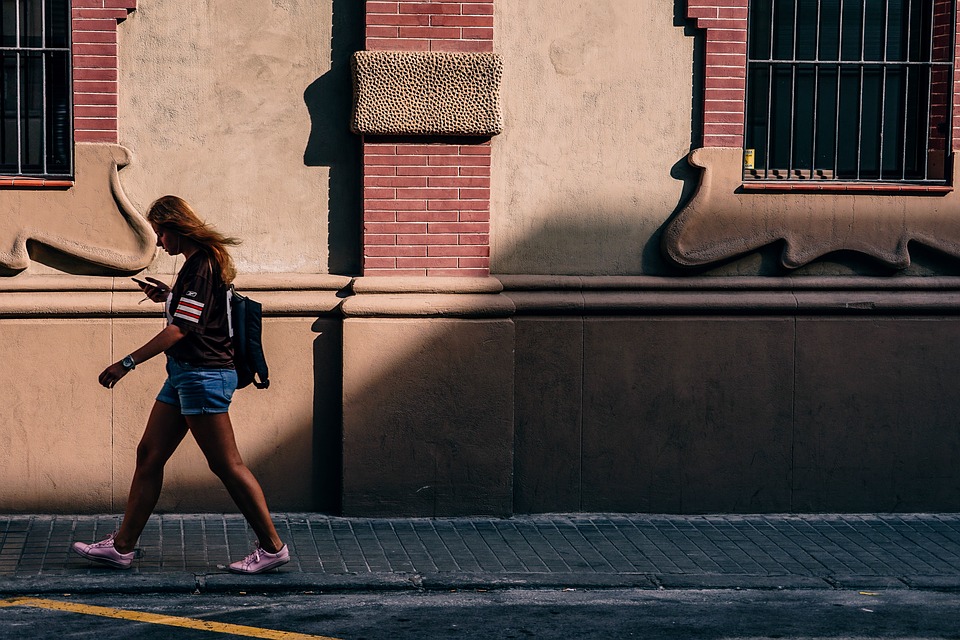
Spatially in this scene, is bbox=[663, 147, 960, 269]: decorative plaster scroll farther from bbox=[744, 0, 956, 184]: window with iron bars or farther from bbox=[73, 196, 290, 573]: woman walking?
bbox=[73, 196, 290, 573]: woman walking

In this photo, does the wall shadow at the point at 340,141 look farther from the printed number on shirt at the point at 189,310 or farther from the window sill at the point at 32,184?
the printed number on shirt at the point at 189,310

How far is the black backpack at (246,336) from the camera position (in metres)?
6.20

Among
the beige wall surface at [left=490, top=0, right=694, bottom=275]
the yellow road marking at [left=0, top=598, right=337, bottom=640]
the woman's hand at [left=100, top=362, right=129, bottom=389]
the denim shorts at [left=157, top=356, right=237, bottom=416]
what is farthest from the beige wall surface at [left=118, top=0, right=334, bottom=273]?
the yellow road marking at [left=0, top=598, right=337, bottom=640]

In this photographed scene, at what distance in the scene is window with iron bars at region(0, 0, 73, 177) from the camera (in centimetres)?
752

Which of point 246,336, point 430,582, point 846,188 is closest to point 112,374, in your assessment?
point 246,336

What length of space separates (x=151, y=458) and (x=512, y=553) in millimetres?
1968

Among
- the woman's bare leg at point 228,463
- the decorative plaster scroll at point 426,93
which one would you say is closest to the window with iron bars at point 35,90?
the decorative plaster scroll at point 426,93

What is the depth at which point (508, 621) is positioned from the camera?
229 inches

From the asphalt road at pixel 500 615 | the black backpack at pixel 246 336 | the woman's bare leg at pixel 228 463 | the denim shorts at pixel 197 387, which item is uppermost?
the black backpack at pixel 246 336

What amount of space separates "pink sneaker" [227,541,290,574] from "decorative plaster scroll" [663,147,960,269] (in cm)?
300

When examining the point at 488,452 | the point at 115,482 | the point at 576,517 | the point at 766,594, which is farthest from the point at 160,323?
the point at 766,594

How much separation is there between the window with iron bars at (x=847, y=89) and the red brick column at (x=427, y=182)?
177cm

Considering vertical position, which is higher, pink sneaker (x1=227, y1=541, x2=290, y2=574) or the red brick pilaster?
the red brick pilaster

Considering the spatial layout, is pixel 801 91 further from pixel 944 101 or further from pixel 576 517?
pixel 576 517
